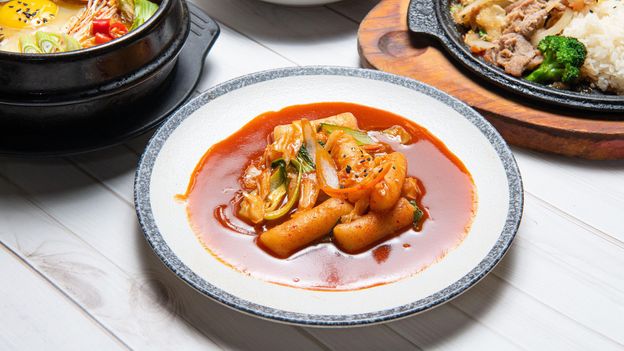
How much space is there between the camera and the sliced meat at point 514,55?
309 centimetres

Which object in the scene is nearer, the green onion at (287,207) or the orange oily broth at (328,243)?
the orange oily broth at (328,243)

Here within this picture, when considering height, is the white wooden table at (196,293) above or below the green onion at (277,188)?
below

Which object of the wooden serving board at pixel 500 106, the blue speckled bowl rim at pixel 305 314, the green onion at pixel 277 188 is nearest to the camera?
the blue speckled bowl rim at pixel 305 314

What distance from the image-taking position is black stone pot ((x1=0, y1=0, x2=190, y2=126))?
7.82 feet

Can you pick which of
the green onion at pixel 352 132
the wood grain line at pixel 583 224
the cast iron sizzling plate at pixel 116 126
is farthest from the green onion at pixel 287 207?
the wood grain line at pixel 583 224

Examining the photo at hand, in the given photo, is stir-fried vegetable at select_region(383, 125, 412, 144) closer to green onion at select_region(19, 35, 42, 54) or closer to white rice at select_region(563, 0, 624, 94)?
white rice at select_region(563, 0, 624, 94)

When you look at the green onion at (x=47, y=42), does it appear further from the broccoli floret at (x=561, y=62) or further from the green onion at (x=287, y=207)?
the broccoli floret at (x=561, y=62)

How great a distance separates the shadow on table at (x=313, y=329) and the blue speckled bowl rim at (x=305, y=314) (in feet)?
0.61

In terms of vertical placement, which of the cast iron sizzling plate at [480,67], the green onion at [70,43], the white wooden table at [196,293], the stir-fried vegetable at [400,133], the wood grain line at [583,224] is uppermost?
the green onion at [70,43]

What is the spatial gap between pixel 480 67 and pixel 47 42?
1746 millimetres

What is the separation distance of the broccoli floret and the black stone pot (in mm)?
1559

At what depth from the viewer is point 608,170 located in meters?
2.80

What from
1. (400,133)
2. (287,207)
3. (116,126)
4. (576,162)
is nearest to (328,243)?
(287,207)

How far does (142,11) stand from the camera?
2898 mm
